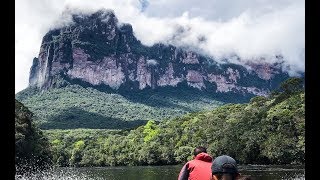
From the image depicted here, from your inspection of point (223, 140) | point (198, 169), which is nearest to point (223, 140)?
point (223, 140)

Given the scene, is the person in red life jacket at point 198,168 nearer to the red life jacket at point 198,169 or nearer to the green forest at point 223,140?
the red life jacket at point 198,169

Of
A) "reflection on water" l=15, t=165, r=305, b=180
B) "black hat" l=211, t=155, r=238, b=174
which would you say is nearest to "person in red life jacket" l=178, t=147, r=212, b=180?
"black hat" l=211, t=155, r=238, b=174

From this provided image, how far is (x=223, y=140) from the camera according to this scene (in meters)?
79.4

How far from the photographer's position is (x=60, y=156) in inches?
4567

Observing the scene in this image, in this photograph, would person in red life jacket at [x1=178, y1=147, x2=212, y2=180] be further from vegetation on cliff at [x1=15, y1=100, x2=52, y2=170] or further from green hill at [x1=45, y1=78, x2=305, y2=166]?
green hill at [x1=45, y1=78, x2=305, y2=166]

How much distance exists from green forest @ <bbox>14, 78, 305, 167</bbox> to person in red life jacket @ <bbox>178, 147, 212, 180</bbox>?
60.8 meters

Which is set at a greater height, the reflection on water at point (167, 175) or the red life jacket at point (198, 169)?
the red life jacket at point (198, 169)

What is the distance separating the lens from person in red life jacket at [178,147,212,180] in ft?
24.5

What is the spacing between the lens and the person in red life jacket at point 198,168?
7.48m

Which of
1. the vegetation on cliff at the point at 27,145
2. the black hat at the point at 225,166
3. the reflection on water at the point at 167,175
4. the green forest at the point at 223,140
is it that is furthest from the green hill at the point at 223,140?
the black hat at the point at 225,166

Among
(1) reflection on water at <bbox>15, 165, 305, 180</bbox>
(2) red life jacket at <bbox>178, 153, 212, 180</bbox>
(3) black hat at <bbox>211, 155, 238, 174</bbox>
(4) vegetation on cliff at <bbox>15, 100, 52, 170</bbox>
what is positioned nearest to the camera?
A: (3) black hat at <bbox>211, 155, 238, 174</bbox>

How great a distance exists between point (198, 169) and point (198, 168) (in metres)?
0.01
